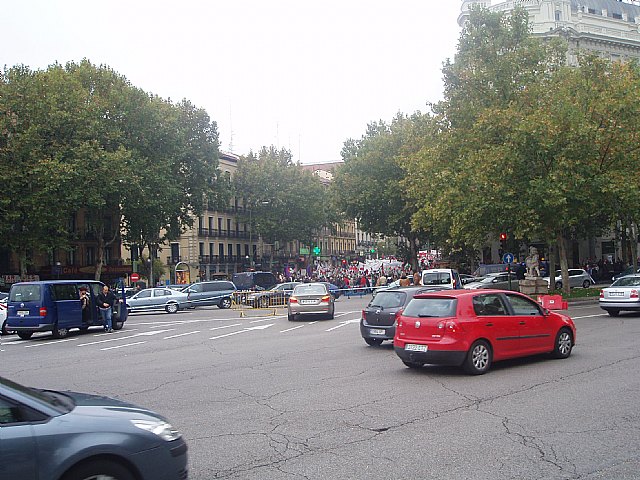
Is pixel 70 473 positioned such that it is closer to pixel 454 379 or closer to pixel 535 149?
pixel 454 379

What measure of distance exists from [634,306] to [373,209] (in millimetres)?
40503

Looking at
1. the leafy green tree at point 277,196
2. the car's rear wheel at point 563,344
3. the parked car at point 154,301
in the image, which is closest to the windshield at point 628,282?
the car's rear wheel at point 563,344

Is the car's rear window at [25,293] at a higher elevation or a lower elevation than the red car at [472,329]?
higher

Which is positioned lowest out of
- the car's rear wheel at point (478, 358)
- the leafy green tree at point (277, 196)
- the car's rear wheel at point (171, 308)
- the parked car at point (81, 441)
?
the car's rear wheel at point (171, 308)

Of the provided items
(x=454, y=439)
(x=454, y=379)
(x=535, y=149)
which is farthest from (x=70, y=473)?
(x=535, y=149)

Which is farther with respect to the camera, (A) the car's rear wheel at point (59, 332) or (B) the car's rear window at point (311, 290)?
(B) the car's rear window at point (311, 290)

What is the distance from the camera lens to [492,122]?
103 ft

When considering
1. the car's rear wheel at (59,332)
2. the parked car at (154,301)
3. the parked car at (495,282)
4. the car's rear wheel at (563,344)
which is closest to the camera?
the car's rear wheel at (563,344)

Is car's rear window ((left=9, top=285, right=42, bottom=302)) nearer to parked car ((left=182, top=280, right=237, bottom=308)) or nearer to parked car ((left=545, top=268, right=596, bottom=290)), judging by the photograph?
parked car ((left=182, top=280, right=237, bottom=308))

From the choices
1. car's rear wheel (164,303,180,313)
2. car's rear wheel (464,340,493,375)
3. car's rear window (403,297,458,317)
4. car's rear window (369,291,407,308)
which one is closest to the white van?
car's rear window (369,291,407,308)

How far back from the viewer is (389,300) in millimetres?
16516

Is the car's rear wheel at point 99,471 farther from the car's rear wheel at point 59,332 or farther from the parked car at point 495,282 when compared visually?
the parked car at point 495,282

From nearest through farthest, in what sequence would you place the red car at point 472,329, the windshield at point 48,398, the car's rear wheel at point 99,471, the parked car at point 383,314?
the car's rear wheel at point 99,471
the windshield at point 48,398
the red car at point 472,329
the parked car at point 383,314

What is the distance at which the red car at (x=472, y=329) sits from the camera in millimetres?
11367
